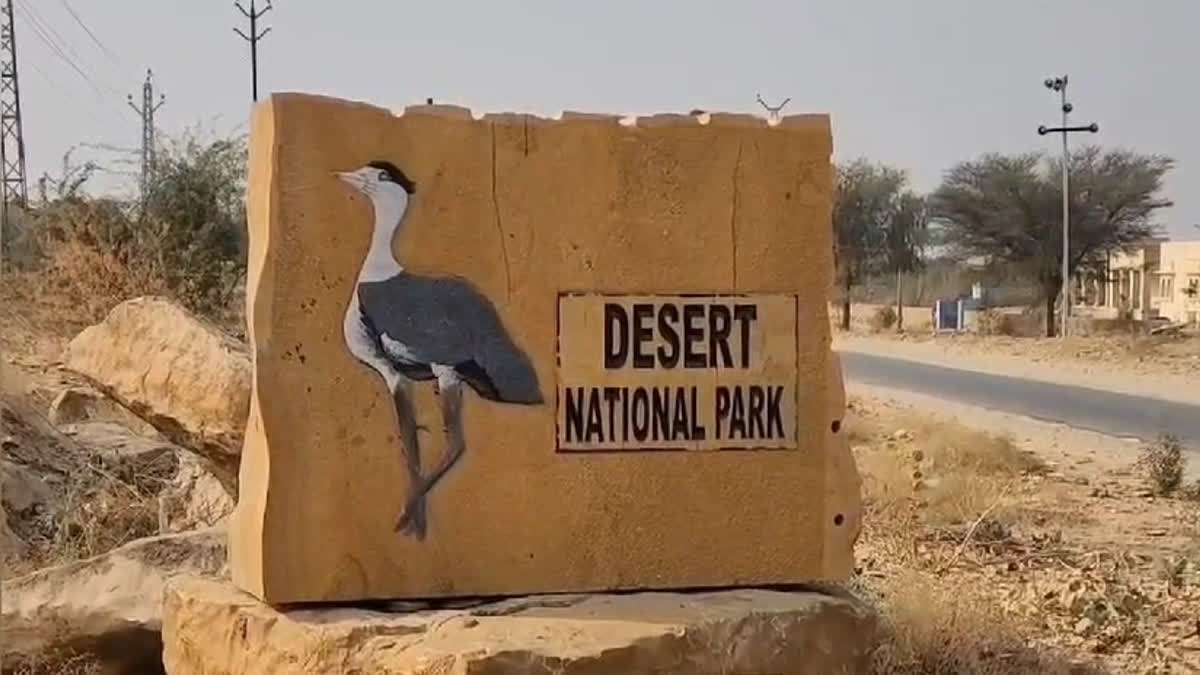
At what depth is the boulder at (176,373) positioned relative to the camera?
25.9 feet

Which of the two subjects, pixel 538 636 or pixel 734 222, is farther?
pixel 734 222

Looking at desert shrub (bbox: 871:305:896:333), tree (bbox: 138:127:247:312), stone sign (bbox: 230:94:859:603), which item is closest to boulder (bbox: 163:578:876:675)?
stone sign (bbox: 230:94:859:603)

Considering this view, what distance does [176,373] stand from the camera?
318 inches

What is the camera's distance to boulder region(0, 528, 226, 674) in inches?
275

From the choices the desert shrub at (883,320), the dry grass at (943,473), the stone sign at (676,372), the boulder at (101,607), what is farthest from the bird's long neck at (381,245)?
the desert shrub at (883,320)

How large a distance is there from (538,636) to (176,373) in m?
3.37

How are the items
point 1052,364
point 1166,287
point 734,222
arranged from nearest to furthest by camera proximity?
1. point 734,222
2. point 1052,364
3. point 1166,287

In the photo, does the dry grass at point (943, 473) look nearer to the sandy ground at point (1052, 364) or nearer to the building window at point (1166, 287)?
the sandy ground at point (1052, 364)

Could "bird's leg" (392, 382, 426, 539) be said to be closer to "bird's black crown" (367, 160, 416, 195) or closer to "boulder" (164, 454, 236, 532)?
"bird's black crown" (367, 160, 416, 195)

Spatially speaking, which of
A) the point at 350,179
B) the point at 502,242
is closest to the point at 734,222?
the point at 502,242

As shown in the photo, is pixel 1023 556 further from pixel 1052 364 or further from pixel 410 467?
pixel 1052 364

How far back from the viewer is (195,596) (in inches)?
235

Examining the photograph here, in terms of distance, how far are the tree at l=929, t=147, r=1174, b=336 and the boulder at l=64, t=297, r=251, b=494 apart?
4565 cm

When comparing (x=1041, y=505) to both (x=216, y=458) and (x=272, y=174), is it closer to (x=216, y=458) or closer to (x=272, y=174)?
(x=216, y=458)
